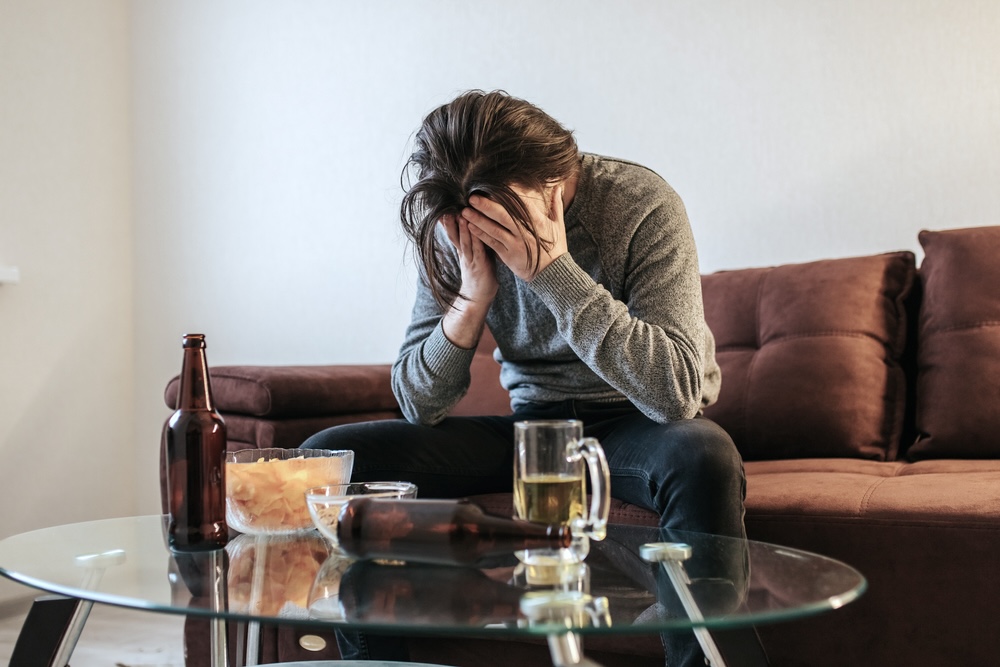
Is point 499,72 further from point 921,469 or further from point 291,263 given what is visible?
point 921,469

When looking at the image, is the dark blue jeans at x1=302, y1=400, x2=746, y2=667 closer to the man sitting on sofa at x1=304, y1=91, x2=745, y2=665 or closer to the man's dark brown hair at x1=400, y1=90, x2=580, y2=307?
the man sitting on sofa at x1=304, y1=91, x2=745, y2=665

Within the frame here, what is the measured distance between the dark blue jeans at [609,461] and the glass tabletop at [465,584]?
133 millimetres

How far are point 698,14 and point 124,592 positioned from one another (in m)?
1.99

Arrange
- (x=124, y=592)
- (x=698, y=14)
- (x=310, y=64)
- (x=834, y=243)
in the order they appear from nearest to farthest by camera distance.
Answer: (x=124, y=592) < (x=834, y=243) < (x=698, y=14) < (x=310, y=64)

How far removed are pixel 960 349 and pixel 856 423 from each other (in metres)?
0.23

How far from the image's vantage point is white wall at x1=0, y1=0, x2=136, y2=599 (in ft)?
9.04

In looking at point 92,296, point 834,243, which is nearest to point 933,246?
point 834,243

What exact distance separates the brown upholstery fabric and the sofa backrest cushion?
56mm

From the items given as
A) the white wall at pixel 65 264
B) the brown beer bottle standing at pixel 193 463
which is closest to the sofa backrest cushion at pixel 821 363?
the brown beer bottle standing at pixel 193 463

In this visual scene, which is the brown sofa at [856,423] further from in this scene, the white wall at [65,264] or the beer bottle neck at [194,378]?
the white wall at [65,264]

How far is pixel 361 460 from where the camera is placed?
144cm

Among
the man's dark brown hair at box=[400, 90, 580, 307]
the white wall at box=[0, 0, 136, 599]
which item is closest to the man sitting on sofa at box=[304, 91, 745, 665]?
the man's dark brown hair at box=[400, 90, 580, 307]

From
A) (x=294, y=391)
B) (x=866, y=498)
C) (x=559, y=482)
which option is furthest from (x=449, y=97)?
(x=559, y=482)

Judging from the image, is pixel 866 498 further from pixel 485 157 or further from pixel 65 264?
pixel 65 264
